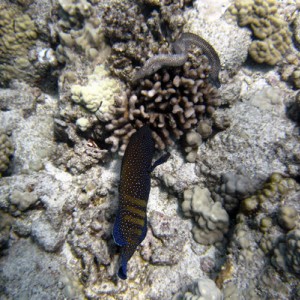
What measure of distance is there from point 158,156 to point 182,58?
175cm

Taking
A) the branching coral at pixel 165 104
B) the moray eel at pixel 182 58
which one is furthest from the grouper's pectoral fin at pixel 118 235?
the moray eel at pixel 182 58

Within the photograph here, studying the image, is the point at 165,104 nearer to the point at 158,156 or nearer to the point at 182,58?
the point at 182,58

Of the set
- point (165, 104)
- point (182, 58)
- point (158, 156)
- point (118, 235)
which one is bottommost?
point (118, 235)

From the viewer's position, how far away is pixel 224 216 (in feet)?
12.7

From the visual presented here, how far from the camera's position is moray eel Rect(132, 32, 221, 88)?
3469mm

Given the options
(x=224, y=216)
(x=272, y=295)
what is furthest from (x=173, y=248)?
(x=272, y=295)

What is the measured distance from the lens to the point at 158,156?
423 centimetres

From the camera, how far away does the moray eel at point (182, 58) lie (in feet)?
11.4

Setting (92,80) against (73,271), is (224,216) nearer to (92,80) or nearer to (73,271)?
(73,271)

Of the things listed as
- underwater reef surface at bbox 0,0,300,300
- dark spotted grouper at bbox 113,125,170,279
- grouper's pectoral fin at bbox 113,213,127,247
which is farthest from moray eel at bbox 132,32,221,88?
grouper's pectoral fin at bbox 113,213,127,247

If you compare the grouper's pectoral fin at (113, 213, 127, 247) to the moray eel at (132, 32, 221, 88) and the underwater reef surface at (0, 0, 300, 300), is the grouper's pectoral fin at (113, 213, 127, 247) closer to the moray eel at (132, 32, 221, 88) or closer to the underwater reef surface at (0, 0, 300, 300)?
the underwater reef surface at (0, 0, 300, 300)

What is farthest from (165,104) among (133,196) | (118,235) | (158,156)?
(118,235)

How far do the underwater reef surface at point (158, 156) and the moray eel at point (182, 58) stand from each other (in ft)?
0.20

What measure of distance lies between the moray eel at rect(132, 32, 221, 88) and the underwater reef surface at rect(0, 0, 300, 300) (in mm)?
61
